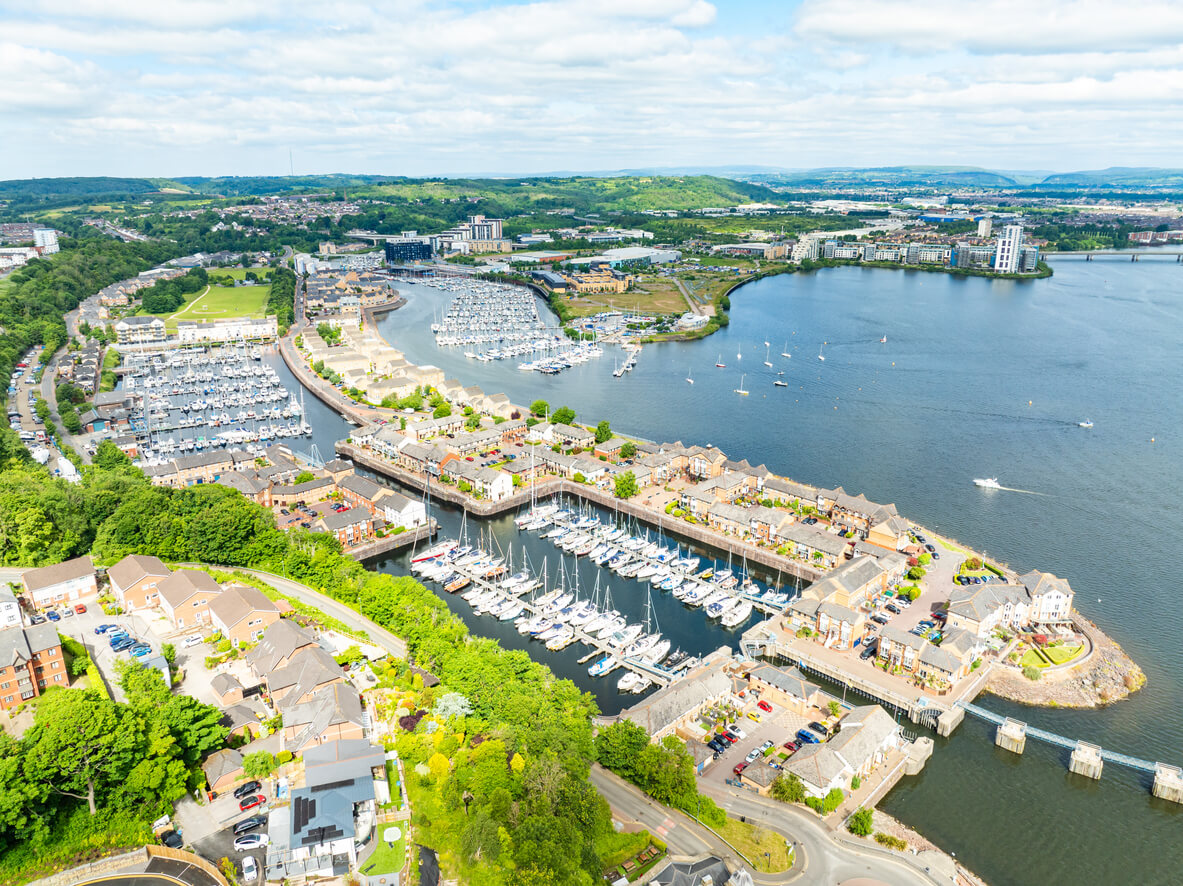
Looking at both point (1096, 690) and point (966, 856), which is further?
point (1096, 690)

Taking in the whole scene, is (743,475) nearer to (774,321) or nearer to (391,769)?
(391,769)

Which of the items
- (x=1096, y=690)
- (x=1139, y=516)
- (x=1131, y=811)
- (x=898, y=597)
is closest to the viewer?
(x=1131, y=811)

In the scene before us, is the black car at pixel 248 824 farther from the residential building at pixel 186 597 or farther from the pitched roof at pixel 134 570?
the pitched roof at pixel 134 570

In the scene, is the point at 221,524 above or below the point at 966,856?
above

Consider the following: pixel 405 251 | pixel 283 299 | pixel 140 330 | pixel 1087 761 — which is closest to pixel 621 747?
pixel 1087 761

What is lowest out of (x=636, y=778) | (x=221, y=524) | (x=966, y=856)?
(x=966, y=856)

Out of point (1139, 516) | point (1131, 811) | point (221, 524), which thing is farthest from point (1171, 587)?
point (221, 524)

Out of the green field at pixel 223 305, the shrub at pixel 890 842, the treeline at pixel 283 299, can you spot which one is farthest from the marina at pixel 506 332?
the shrub at pixel 890 842
